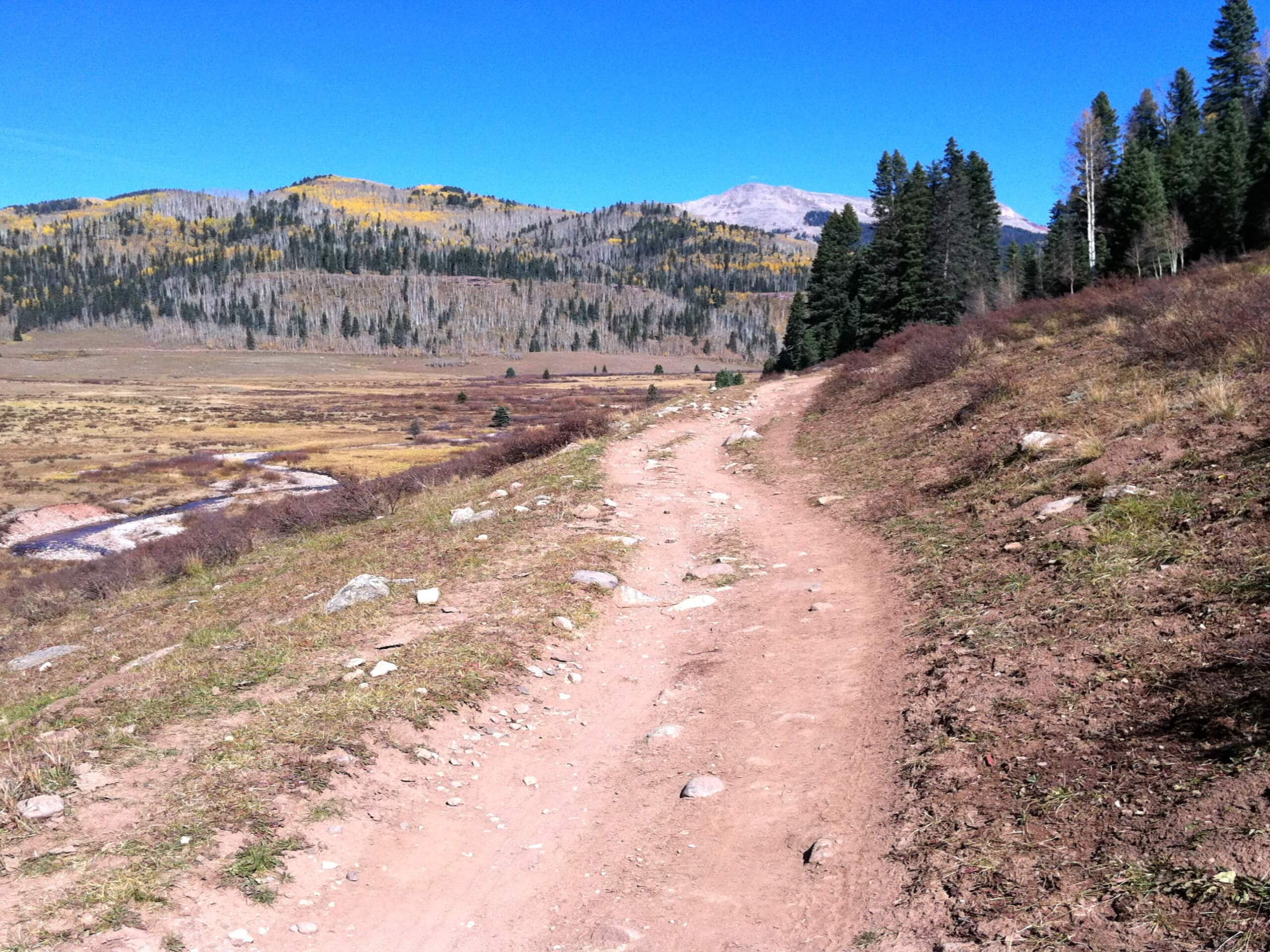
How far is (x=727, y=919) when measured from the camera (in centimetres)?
430

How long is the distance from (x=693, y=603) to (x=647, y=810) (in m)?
4.12

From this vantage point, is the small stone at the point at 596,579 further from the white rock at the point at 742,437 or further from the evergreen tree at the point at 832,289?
the evergreen tree at the point at 832,289

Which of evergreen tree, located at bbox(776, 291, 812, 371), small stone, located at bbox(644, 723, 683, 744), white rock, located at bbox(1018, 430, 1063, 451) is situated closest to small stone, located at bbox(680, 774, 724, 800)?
small stone, located at bbox(644, 723, 683, 744)

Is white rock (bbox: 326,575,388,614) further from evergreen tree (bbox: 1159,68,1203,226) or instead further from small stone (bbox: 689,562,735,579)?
evergreen tree (bbox: 1159,68,1203,226)

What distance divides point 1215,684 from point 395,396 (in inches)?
4267

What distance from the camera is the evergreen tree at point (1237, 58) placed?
6606cm

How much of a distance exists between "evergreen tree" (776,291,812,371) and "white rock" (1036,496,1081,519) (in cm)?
4762

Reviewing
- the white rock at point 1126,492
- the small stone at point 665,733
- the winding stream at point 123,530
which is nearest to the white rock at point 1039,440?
the white rock at point 1126,492

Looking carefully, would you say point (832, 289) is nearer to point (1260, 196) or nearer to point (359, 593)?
point (1260, 196)

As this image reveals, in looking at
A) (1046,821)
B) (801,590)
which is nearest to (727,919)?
(1046,821)

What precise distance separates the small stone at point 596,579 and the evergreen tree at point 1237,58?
79.9 m

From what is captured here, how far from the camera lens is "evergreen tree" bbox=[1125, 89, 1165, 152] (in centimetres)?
7038

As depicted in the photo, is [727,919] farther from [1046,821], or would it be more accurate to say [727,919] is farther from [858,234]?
[858,234]

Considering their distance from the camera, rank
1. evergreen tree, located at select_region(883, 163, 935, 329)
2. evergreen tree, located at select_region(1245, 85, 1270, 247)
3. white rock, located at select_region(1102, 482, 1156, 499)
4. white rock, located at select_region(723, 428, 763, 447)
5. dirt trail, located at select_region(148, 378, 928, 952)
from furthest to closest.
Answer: evergreen tree, located at select_region(883, 163, 935, 329)
evergreen tree, located at select_region(1245, 85, 1270, 247)
white rock, located at select_region(723, 428, 763, 447)
white rock, located at select_region(1102, 482, 1156, 499)
dirt trail, located at select_region(148, 378, 928, 952)
